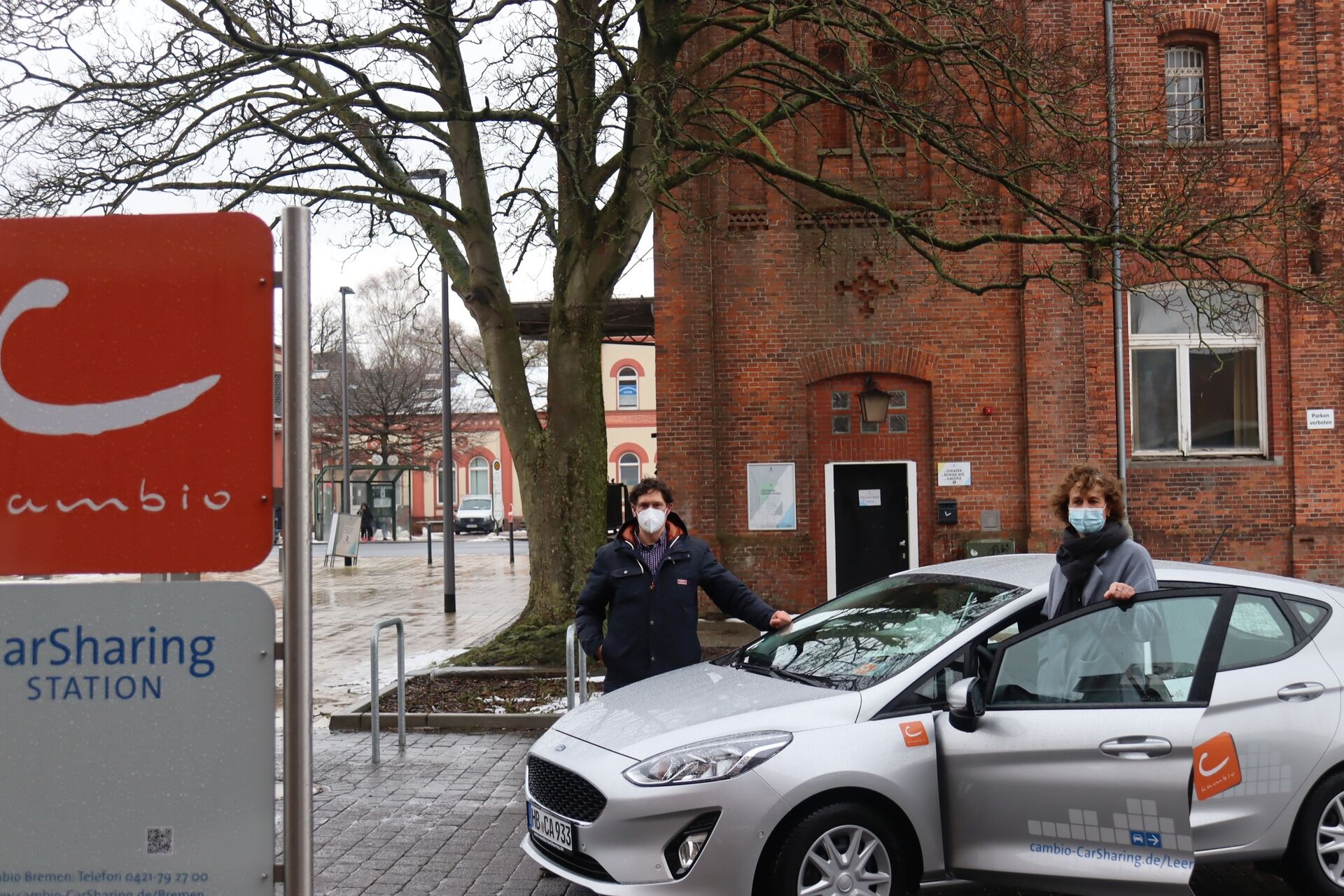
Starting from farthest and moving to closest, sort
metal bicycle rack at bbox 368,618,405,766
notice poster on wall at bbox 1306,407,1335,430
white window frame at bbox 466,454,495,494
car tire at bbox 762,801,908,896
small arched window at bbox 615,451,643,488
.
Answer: white window frame at bbox 466,454,495,494 → small arched window at bbox 615,451,643,488 → notice poster on wall at bbox 1306,407,1335,430 → metal bicycle rack at bbox 368,618,405,766 → car tire at bbox 762,801,908,896

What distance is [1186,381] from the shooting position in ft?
56.6

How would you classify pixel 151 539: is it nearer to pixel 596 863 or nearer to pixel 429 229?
pixel 596 863

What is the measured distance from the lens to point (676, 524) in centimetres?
625

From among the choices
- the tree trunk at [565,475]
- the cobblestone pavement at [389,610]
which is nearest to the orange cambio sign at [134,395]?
the cobblestone pavement at [389,610]

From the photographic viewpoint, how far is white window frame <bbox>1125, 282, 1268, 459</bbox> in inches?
672

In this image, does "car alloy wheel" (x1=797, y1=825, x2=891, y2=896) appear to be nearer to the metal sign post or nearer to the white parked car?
the metal sign post

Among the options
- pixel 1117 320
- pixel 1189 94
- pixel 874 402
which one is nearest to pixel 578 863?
pixel 874 402

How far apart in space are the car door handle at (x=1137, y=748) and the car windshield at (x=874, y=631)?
80 centimetres

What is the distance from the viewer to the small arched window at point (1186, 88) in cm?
1706

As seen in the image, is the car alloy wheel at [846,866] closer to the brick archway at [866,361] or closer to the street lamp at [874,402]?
the street lamp at [874,402]

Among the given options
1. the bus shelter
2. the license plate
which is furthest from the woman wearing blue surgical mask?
the bus shelter

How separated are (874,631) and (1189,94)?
14.7m

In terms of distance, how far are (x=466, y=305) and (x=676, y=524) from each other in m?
7.89

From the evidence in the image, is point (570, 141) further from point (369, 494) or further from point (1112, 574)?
point (369, 494)
